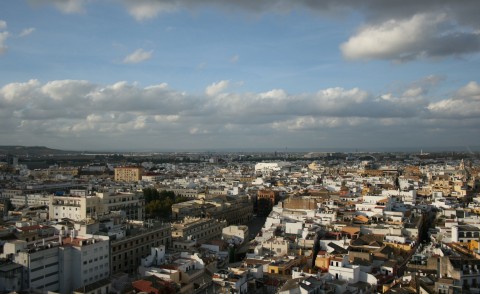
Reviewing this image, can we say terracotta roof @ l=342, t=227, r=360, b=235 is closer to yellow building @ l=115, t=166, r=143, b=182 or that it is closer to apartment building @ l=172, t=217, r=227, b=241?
apartment building @ l=172, t=217, r=227, b=241

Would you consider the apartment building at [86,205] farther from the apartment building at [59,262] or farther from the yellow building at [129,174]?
the yellow building at [129,174]

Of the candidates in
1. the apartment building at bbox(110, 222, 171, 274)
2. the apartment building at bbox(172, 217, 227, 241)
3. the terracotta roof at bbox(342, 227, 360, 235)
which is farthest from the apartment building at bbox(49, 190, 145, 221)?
the terracotta roof at bbox(342, 227, 360, 235)

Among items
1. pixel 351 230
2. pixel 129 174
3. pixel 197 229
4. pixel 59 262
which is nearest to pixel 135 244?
pixel 59 262

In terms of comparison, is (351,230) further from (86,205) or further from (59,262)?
(86,205)

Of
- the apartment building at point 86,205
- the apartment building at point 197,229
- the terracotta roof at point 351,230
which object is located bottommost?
the apartment building at point 197,229

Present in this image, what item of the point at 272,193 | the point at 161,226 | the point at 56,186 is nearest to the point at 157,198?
the point at 272,193

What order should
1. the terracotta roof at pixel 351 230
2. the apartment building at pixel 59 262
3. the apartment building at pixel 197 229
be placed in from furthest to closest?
the apartment building at pixel 197 229 → the terracotta roof at pixel 351 230 → the apartment building at pixel 59 262

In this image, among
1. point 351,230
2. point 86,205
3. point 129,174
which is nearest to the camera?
point 351,230

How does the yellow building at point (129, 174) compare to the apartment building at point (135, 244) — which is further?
the yellow building at point (129, 174)

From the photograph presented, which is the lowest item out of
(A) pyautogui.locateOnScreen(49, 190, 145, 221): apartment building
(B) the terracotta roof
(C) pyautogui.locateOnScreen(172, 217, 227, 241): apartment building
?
(C) pyautogui.locateOnScreen(172, 217, 227, 241): apartment building

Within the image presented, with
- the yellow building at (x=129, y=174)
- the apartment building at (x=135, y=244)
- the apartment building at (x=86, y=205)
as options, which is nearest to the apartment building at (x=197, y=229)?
the apartment building at (x=135, y=244)

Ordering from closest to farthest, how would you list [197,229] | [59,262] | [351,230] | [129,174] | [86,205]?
[59,262], [351,230], [197,229], [86,205], [129,174]

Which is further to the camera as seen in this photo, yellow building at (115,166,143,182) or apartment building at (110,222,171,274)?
yellow building at (115,166,143,182)
